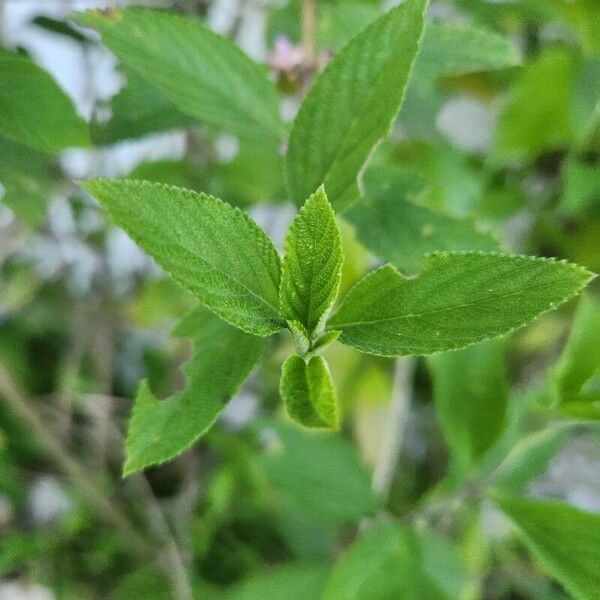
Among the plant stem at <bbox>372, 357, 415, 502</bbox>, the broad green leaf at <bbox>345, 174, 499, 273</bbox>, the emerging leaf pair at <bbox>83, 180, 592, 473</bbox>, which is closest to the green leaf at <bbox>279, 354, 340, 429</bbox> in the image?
the emerging leaf pair at <bbox>83, 180, 592, 473</bbox>

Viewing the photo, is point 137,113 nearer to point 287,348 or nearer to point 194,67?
point 194,67

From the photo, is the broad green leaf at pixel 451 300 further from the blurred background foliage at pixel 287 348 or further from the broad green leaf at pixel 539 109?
the broad green leaf at pixel 539 109

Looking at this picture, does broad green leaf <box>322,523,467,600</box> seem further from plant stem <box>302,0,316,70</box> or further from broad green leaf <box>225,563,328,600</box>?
plant stem <box>302,0,316,70</box>

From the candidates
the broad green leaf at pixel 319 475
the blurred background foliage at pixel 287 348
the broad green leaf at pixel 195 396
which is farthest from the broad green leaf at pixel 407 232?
the broad green leaf at pixel 319 475

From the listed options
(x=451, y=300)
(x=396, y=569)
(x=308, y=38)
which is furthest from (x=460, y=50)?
(x=396, y=569)

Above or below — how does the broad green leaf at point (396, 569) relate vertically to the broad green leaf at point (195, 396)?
below

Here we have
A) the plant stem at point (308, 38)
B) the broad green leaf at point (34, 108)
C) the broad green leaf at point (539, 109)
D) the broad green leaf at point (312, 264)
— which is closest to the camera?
the broad green leaf at point (312, 264)
